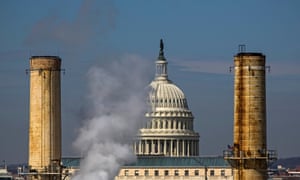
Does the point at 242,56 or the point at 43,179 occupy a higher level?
the point at 242,56

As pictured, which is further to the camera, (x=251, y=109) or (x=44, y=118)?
(x=44, y=118)

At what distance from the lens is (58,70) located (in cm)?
9019

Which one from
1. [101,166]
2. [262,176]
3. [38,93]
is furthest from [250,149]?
[38,93]

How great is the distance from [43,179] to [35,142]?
7.59 ft

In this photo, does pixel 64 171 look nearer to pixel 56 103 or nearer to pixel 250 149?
pixel 56 103

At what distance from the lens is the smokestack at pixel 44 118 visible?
89.8m

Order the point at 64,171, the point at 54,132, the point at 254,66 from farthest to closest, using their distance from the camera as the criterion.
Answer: the point at 64,171 < the point at 54,132 < the point at 254,66

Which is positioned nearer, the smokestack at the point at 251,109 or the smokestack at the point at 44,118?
the smokestack at the point at 251,109

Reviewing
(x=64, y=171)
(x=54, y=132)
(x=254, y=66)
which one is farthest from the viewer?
(x=64, y=171)

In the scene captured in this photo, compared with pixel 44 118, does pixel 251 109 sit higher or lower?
higher

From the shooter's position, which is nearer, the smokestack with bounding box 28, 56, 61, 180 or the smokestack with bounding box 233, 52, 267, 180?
→ the smokestack with bounding box 233, 52, 267, 180

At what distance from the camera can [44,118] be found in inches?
3538

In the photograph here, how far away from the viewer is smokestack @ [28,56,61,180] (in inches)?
3533

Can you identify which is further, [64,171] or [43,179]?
[64,171]
